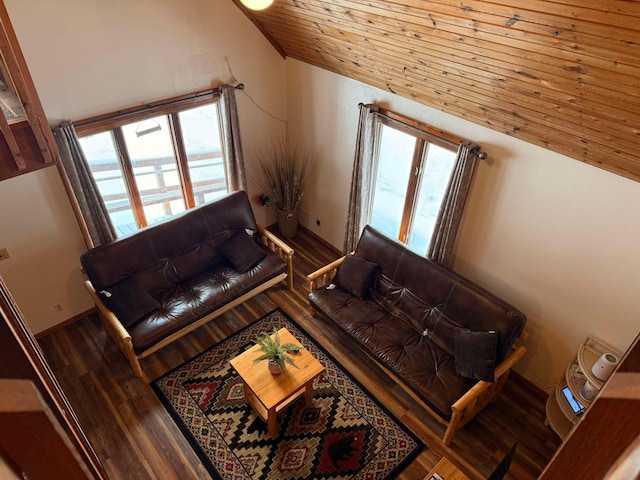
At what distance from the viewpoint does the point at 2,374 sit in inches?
25.8

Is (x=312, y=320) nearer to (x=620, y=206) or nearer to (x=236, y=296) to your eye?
(x=236, y=296)

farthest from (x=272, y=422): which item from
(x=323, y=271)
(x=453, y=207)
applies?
(x=453, y=207)

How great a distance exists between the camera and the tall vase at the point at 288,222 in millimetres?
5977

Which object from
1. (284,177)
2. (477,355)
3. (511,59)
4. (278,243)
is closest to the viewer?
(511,59)

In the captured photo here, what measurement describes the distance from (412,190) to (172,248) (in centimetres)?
261

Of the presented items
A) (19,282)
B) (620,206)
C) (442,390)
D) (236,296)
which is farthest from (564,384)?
(19,282)

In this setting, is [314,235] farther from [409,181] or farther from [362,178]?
[409,181]

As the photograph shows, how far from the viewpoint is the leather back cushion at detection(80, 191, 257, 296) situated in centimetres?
438

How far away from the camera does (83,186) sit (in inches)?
165

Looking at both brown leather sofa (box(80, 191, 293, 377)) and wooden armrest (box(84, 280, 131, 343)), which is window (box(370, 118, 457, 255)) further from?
wooden armrest (box(84, 280, 131, 343))

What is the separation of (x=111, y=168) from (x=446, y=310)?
359 centimetres

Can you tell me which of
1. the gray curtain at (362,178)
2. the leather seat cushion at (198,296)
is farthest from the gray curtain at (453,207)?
the leather seat cushion at (198,296)

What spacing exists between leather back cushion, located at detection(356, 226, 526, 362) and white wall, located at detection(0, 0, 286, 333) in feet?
8.13

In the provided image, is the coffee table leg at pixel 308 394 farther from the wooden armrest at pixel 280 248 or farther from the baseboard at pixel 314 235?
the baseboard at pixel 314 235
